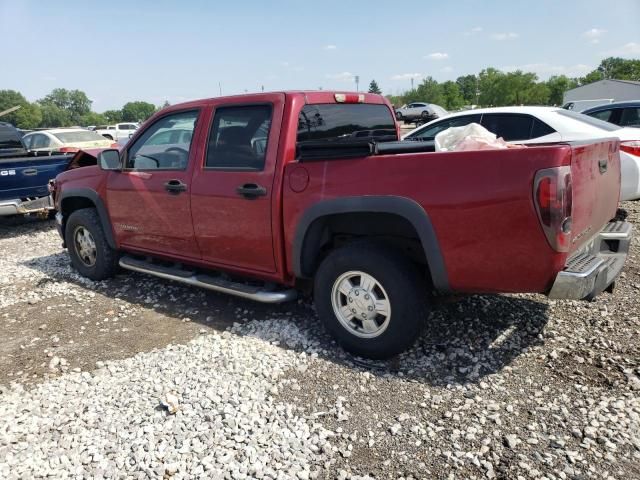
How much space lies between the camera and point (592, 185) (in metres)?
3.07

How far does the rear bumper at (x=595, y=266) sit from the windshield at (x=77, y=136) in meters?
14.3

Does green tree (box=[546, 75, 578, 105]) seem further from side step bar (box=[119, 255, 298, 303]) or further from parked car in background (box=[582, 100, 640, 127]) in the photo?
side step bar (box=[119, 255, 298, 303])

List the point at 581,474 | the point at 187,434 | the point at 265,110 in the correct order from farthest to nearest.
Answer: the point at 265,110 → the point at 187,434 → the point at 581,474

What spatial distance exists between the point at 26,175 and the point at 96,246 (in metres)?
3.53

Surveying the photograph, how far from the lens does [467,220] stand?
2.84 meters

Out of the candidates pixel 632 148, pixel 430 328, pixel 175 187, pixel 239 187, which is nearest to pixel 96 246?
pixel 175 187

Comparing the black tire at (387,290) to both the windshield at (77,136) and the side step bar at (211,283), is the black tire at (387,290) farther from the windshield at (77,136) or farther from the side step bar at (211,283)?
the windshield at (77,136)

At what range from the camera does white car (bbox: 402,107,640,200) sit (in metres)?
6.21

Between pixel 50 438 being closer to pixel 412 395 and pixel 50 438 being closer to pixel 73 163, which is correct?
pixel 412 395

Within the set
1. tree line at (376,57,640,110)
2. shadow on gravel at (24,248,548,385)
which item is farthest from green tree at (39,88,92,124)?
shadow on gravel at (24,248,548,385)

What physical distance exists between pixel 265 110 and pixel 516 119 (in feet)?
14.5

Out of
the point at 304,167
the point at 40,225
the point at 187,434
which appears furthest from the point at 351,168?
the point at 40,225

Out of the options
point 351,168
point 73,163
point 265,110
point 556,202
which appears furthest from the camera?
point 73,163

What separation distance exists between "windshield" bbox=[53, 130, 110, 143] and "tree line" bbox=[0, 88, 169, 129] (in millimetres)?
97412
